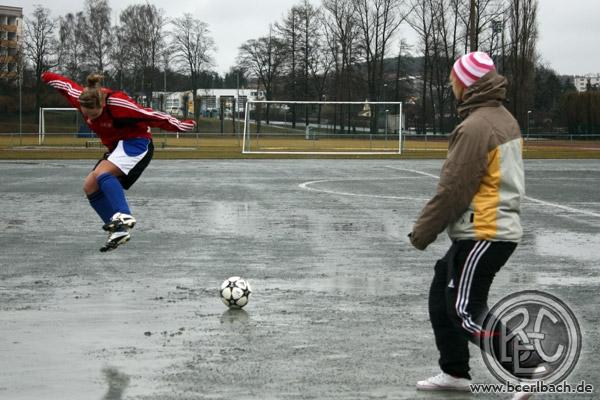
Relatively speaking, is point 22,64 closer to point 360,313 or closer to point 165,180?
point 165,180

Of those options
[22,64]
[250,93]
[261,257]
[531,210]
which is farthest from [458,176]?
[250,93]

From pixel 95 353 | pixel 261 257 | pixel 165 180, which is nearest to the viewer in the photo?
pixel 95 353

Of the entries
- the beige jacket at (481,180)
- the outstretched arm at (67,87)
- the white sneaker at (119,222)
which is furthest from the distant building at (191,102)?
the beige jacket at (481,180)

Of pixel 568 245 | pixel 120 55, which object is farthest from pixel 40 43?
pixel 568 245

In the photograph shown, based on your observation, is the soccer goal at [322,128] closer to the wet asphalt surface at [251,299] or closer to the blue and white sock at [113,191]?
the wet asphalt surface at [251,299]

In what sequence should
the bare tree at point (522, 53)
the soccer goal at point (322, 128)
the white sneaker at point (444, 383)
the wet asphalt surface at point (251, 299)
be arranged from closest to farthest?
the white sneaker at point (444, 383) < the wet asphalt surface at point (251, 299) < the soccer goal at point (322, 128) < the bare tree at point (522, 53)

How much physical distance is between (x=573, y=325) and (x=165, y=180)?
20156mm

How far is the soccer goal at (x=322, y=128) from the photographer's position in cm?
5419

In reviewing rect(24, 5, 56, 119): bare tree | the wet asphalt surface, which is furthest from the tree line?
the wet asphalt surface

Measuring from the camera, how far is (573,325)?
7.64 metres

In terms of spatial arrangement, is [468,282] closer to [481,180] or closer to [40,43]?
[481,180]

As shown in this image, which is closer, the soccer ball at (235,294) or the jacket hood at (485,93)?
the jacket hood at (485,93)
